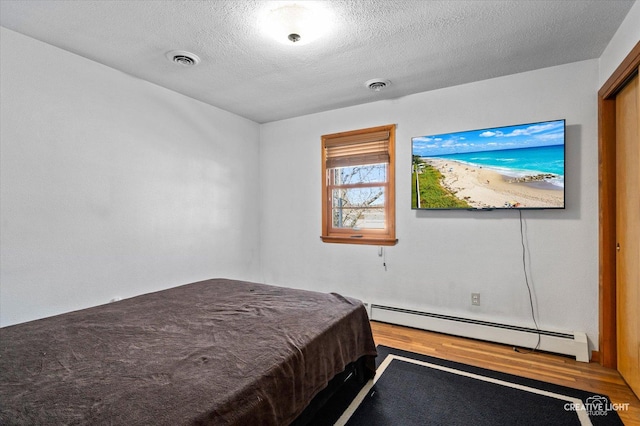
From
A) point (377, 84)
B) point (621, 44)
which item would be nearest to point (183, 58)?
point (377, 84)

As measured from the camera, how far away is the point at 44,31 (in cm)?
222

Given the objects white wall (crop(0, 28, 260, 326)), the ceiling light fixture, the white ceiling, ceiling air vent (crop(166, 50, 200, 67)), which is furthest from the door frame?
white wall (crop(0, 28, 260, 326))

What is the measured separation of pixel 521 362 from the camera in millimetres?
2531

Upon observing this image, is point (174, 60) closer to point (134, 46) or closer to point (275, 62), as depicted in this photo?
point (134, 46)

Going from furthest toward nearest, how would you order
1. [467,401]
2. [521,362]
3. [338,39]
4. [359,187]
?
1. [359,187]
2. [521,362]
3. [338,39]
4. [467,401]

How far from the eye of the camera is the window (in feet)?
11.6

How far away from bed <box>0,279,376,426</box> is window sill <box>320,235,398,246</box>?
1.37 m

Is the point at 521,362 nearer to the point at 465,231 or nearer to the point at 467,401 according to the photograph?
the point at 467,401

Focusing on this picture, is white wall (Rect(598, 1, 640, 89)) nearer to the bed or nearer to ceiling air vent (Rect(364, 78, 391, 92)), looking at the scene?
ceiling air vent (Rect(364, 78, 391, 92))

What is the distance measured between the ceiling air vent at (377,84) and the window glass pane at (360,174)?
851mm

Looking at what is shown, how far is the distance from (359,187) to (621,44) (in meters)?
2.45

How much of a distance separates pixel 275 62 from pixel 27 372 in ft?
8.28

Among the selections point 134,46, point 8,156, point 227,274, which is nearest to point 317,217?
point 227,274

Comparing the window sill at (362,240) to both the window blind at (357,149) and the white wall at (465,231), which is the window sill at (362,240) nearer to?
the white wall at (465,231)
